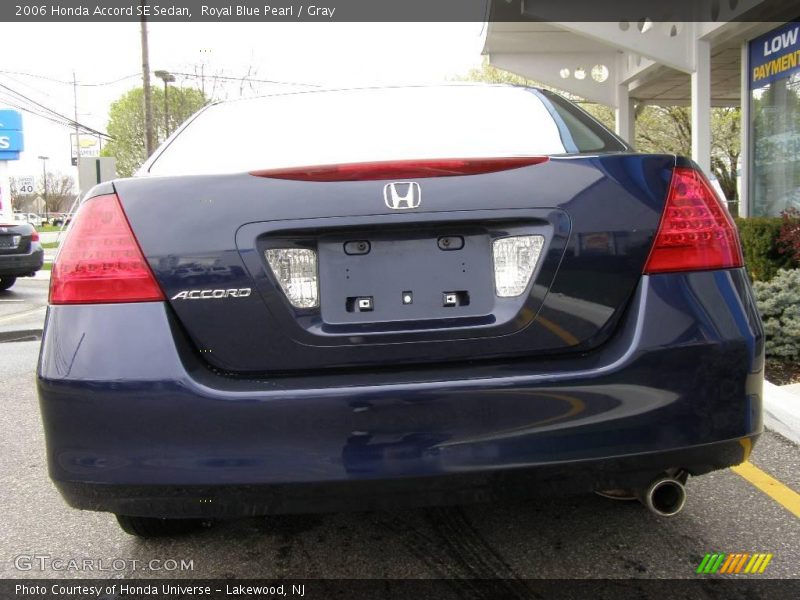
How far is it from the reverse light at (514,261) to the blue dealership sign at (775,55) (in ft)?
30.2

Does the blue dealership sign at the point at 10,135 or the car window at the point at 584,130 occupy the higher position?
the blue dealership sign at the point at 10,135

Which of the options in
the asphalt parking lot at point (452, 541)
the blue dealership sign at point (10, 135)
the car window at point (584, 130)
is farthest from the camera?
the blue dealership sign at point (10, 135)

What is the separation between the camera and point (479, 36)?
12.6 meters

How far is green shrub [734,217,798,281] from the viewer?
6918mm

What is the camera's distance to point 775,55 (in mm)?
9812

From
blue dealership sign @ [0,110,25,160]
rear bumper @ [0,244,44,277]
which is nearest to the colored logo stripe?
rear bumper @ [0,244,44,277]

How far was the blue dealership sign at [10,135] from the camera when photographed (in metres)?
24.3

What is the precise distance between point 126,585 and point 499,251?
1.55 meters

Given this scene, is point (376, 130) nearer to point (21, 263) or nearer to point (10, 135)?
point (21, 263)

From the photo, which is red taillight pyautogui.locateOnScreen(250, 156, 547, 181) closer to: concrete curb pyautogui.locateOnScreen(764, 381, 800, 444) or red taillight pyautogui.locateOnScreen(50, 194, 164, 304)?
red taillight pyautogui.locateOnScreen(50, 194, 164, 304)

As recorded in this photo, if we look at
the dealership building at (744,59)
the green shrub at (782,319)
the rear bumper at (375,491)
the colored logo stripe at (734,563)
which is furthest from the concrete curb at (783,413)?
the dealership building at (744,59)

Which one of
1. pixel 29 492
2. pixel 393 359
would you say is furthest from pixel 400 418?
pixel 29 492

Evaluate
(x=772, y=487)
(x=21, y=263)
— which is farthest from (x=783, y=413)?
(x=21, y=263)

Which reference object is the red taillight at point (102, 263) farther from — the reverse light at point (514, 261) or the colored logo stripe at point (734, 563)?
the colored logo stripe at point (734, 563)
